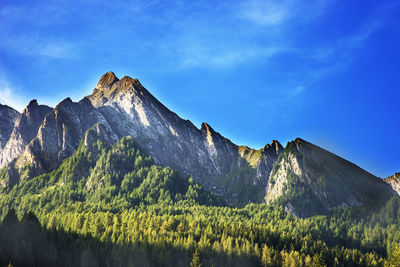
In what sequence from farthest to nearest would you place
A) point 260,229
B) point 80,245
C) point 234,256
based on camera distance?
point 260,229
point 234,256
point 80,245

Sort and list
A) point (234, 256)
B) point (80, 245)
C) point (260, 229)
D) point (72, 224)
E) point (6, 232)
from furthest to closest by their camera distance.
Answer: point (260, 229) → point (72, 224) → point (234, 256) → point (80, 245) → point (6, 232)

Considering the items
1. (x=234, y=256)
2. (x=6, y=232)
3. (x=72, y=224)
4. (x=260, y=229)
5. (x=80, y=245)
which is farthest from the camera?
(x=260, y=229)

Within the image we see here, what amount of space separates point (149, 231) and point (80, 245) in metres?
29.4

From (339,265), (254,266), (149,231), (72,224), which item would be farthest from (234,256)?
(72,224)

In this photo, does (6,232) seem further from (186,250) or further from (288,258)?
(288,258)

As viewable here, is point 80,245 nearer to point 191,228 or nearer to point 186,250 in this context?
point 186,250

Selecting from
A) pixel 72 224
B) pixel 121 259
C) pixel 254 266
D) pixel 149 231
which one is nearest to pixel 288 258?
pixel 254 266

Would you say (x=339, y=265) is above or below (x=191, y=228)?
below

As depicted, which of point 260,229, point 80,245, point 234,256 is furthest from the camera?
point 260,229

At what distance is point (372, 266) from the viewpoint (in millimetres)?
174125

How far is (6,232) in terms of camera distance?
12450 cm

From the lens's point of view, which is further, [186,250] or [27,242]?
[186,250]

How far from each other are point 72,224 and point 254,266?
268 ft

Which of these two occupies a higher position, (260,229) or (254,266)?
(260,229)
